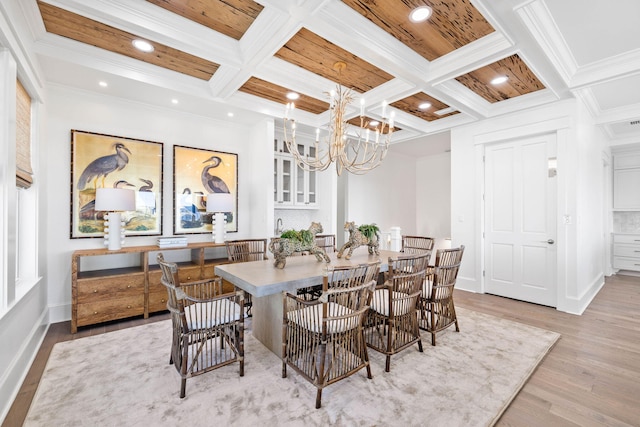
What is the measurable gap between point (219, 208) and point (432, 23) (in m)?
3.20

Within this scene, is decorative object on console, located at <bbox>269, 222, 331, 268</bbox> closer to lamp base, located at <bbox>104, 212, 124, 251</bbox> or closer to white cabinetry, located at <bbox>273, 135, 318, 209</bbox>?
lamp base, located at <bbox>104, 212, 124, 251</bbox>

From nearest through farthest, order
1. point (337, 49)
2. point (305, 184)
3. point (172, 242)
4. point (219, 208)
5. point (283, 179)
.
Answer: point (337, 49), point (172, 242), point (219, 208), point (283, 179), point (305, 184)

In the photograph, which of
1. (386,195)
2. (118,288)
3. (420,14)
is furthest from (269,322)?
(386,195)

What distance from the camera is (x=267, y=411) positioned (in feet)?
6.17

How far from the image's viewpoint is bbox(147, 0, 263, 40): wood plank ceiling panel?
228 centimetres

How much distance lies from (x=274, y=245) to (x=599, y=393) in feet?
8.98

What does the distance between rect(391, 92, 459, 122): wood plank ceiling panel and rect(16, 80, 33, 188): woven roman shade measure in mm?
4071

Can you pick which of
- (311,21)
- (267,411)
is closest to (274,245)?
(267,411)

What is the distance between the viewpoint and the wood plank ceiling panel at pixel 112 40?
7.88 ft

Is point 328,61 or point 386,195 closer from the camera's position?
point 328,61

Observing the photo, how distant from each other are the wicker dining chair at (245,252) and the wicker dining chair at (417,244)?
6.62 feet

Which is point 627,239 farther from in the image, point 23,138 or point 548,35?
point 23,138

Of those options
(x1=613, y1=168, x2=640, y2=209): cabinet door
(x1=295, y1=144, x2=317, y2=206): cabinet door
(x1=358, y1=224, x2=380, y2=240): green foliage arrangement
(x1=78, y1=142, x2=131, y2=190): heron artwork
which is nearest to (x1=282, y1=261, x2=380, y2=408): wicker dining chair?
(x1=358, y1=224, x2=380, y2=240): green foliage arrangement

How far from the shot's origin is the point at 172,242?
379cm
